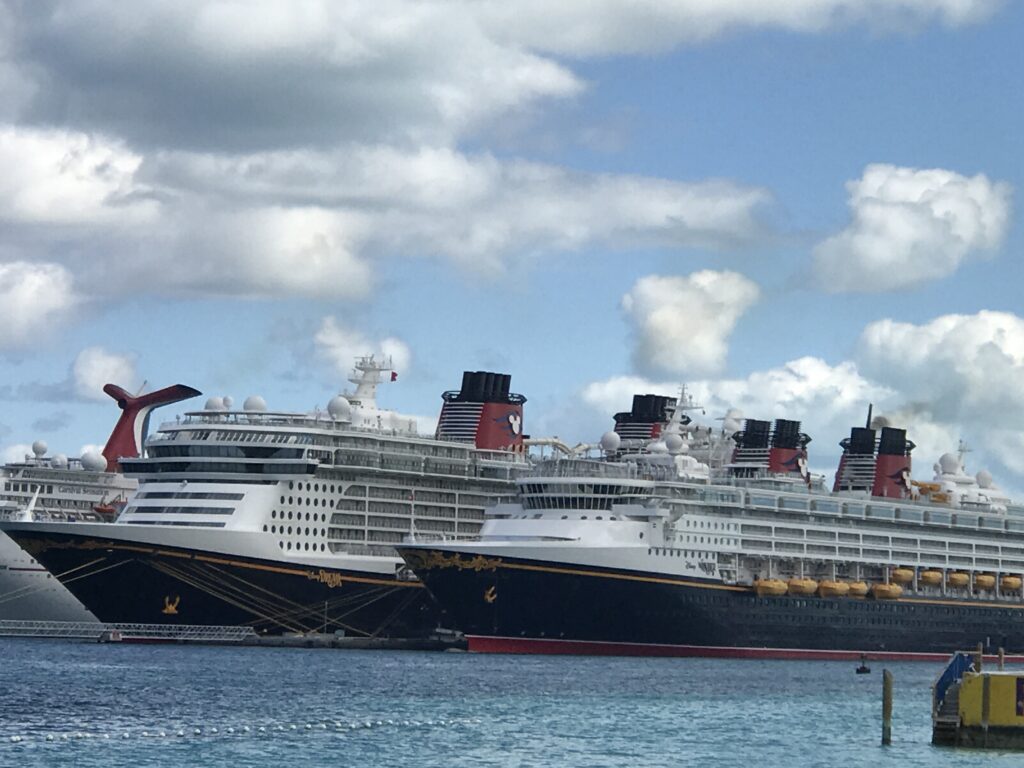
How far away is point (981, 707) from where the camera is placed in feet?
178

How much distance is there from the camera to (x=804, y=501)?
10544cm

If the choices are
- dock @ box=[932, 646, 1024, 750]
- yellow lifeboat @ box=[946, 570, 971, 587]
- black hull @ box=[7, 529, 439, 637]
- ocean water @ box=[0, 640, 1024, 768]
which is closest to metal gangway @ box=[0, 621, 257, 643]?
black hull @ box=[7, 529, 439, 637]

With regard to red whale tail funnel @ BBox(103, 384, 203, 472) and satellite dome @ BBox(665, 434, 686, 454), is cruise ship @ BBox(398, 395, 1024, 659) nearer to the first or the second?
satellite dome @ BBox(665, 434, 686, 454)

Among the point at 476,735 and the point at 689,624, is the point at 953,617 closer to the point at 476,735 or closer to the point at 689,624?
the point at 689,624

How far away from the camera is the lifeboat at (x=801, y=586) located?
10138 centimetres

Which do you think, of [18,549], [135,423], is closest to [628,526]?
[18,549]

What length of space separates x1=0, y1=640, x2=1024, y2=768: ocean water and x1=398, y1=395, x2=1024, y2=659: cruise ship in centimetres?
248

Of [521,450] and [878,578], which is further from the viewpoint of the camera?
[521,450]

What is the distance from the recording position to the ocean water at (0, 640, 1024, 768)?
5456 cm

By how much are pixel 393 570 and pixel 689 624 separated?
1684 cm

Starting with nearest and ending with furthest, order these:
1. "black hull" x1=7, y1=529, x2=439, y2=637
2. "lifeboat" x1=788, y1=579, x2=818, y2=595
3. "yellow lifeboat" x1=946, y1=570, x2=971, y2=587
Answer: "black hull" x1=7, y1=529, x2=439, y2=637 < "lifeboat" x1=788, y1=579, x2=818, y2=595 < "yellow lifeboat" x1=946, y1=570, x2=971, y2=587

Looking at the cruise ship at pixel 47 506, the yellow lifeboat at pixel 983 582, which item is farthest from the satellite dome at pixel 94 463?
the yellow lifeboat at pixel 983 582

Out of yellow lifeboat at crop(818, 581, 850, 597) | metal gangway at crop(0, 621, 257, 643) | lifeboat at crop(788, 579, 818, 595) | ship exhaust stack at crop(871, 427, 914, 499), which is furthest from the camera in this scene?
ship exhaust stack at crop(871, 427, 914, 499)

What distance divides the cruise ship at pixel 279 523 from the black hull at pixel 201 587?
0.07 m
